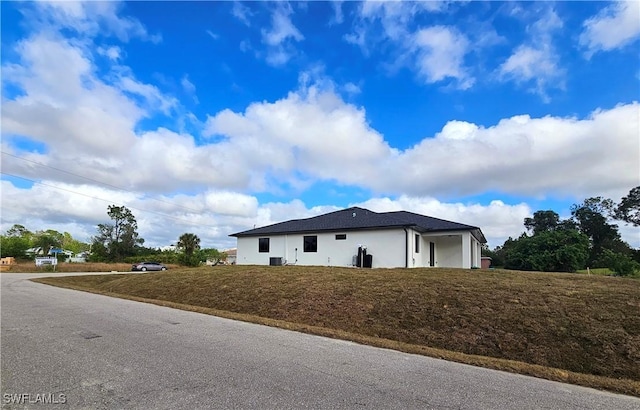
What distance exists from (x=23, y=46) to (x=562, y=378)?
56.4 ft

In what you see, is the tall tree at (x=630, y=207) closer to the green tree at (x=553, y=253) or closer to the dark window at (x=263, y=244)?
the green tree at (x=553, y=253)

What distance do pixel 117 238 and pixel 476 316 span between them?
58949mm

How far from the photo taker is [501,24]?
10953 millimetres

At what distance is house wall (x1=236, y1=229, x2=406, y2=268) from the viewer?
1964 centimetres

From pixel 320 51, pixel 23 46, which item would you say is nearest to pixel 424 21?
pixel 320 51

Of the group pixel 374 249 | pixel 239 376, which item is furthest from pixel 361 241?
pixel 239 376

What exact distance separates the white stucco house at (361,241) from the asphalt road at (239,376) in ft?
43.3

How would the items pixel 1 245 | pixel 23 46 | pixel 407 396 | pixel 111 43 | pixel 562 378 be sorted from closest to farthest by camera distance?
pixel 407 396, pixel 562 378, pixel 23 46, pixel 111 43, pixel 1 245

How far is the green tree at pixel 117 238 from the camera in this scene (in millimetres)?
52969

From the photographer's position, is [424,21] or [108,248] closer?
[424,21]

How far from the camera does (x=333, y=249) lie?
21.7 m

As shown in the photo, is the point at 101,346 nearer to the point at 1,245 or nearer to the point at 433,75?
the point at 433,75

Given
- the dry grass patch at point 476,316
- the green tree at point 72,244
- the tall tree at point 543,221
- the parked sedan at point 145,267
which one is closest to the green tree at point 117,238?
the parked sedan at point 145,267

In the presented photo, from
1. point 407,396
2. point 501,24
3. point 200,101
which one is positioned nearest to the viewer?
point 407,396
